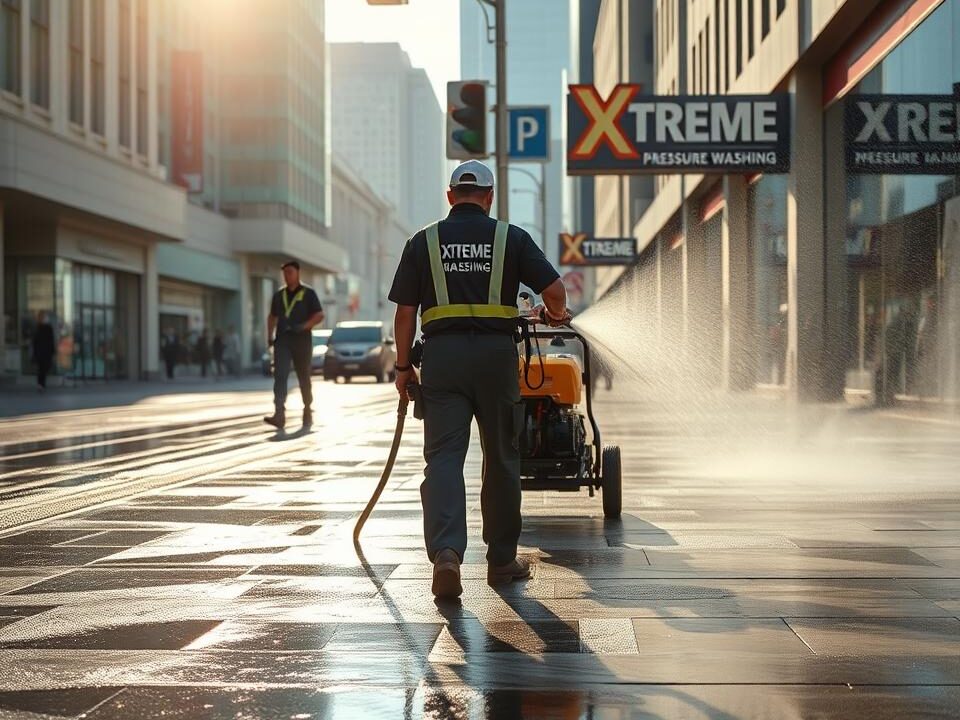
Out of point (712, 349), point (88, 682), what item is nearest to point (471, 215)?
point (88, 682)

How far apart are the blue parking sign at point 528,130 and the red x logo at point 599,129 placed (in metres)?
1.55

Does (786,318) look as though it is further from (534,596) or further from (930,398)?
(534,596)

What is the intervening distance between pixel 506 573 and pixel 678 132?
55.6ft

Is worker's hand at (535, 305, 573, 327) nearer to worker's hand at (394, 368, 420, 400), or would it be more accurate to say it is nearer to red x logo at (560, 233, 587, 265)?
worker's hand at (394, 368, 420, 400)

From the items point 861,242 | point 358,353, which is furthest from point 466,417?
point 358,353

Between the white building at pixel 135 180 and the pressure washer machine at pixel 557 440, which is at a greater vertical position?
the white building at pixel 135 180

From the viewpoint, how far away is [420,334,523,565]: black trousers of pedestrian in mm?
5918

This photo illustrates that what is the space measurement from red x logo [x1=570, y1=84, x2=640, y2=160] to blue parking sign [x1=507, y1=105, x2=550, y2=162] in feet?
5.08

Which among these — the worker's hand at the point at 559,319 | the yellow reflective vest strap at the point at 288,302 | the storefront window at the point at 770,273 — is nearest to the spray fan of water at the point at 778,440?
the storefront window at the point at 770,273

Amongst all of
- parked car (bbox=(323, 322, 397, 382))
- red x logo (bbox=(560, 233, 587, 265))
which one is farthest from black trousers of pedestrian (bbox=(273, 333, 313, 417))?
red x logo (bbox=(560, 233, 587, 265))

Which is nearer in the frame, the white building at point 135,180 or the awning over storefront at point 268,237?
the white building at point 135,180

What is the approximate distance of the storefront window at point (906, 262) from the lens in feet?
55.8

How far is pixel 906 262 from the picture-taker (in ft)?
61.4

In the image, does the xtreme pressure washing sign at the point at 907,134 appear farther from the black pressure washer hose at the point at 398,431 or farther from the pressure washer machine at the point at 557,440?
the black pressure washer hose at the point at 398,431
